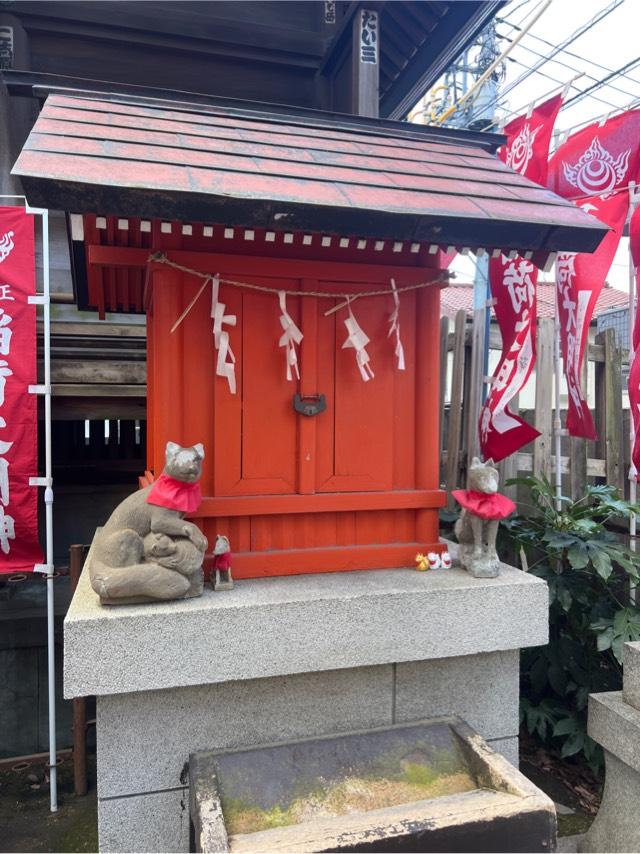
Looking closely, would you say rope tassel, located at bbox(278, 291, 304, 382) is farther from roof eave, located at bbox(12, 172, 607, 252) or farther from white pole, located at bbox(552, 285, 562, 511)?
white pole, located at bbox(552, 285, 562, 511)

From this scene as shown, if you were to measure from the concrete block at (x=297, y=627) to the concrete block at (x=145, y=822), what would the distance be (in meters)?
0.74

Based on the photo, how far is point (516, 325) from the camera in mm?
4762

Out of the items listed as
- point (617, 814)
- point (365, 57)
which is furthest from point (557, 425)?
point (365, 57)

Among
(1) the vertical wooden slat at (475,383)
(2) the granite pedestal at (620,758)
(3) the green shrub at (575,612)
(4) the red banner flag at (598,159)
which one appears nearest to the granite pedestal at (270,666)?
(2) the granite pedestal at (620,758)

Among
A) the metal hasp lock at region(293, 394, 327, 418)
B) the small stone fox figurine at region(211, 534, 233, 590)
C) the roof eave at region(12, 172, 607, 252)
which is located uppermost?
the roof eave at region(12, 172, 607, 252)

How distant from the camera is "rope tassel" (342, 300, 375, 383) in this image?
11.5 ft

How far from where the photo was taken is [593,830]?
3572mm

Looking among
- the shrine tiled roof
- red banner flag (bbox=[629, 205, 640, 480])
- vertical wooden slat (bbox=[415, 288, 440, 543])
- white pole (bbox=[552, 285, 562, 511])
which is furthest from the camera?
white pole (bbox=[552, 285, 562, 511])

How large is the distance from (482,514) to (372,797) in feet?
5.48

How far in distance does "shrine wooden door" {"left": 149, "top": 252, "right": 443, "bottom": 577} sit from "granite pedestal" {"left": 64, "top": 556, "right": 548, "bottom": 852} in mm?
321

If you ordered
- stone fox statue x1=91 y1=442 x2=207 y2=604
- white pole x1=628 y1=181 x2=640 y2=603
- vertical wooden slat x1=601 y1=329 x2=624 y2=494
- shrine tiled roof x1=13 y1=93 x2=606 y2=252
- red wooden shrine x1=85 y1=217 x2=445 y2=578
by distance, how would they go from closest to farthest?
1. shrine tiled roof x1=13 y1=93 x2=606 y2=252
2. stone fox statue x1=91 y1=442 x2=207 y2=604
3. red wooden shrine x1=85 y1=217 x2=445 y2=578
4. white pole x1=628 y1=181 x2=640 y2=603
5. vertical wooden slat x1=601 y1=329 x2=624 y2=494

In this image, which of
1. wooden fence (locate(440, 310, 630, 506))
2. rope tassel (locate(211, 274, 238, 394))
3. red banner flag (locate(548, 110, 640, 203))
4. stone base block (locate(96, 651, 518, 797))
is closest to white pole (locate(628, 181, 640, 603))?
red banner flag (locate(548, 110, 640, 203))

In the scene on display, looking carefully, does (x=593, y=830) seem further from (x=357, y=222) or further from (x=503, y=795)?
(x=357, y=222)

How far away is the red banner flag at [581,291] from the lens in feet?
14.9
